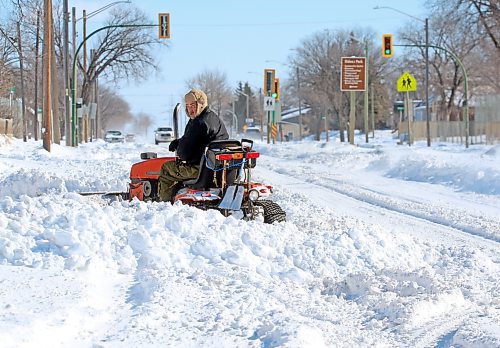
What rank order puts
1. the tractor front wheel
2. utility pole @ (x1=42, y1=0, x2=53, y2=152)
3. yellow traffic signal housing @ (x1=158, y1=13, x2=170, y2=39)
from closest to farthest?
1. the tractor front wheel
2. utility pole @ (x1=42, y1=0, x2=53, y2=152)
3. yellow traffic signal housing @ (x1=158, y1=13, x2=170, y2=39)

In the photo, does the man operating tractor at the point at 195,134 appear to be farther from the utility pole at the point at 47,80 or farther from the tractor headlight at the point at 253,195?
the utility pole at the point at 47,80

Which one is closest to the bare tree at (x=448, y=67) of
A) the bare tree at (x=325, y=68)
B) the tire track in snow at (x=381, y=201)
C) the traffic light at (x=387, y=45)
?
the bare tree at (x=325, y=68)

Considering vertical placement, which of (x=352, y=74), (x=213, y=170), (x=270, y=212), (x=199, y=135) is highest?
(x=352, y=74)

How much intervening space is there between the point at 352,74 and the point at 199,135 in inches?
1491

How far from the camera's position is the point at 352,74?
153 feet

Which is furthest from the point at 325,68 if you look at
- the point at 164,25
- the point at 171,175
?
the point at 171,175

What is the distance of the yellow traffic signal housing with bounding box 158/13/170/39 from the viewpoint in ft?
106

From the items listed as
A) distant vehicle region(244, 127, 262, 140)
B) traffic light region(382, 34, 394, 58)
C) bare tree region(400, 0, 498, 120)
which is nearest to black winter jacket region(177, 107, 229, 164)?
traffic light region(382, 34, 394, 58)

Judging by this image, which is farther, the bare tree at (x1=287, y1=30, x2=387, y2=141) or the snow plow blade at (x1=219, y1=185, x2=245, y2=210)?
the bare tree at (x1=287, y1=30, x2=387, y2=141)

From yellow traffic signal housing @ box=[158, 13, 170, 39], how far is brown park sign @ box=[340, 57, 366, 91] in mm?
16167

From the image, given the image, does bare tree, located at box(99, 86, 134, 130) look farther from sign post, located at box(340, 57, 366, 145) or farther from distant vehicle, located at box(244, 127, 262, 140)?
sign post, located at box(340, 57, 366, 145)

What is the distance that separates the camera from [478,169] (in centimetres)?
2045

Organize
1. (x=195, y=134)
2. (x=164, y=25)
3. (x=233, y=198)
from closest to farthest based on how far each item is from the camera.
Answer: (x=233, y=198), (x=195, y=134), (x=164, y=25)

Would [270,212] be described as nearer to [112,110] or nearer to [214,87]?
[214,87]
